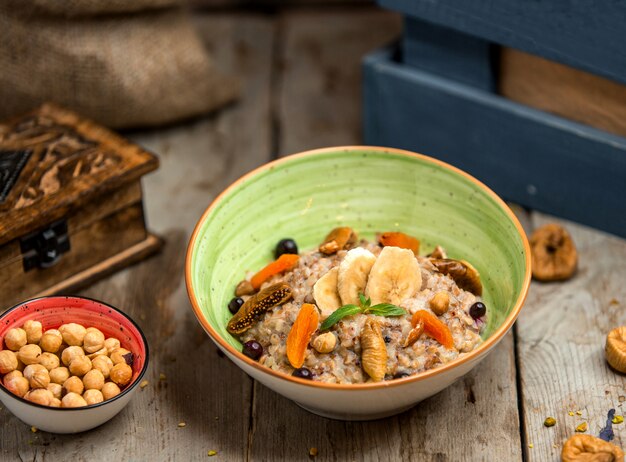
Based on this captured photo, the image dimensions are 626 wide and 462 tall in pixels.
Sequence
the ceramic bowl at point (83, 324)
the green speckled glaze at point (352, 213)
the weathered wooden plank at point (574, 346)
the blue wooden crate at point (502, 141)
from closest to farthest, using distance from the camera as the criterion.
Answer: the ceramic bowl at point (83, 324) → the weathered wooden plank at point (574, 346) → the green speckled glaze at point (352, 213) → the blue wooden crate at point (502, 141)

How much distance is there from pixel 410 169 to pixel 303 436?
22.2 inches

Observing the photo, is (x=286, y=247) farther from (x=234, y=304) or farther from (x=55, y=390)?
(x=55, y=390)

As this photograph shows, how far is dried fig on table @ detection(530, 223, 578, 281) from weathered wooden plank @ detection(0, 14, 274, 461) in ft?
2.14

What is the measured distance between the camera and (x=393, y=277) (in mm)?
1583

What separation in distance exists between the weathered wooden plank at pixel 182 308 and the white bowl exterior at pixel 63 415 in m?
0.05

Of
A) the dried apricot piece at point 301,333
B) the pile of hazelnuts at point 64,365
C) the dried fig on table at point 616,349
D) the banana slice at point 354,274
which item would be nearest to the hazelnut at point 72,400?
the pile of hazelnuts at point 64,365

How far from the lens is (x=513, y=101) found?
2070 mm

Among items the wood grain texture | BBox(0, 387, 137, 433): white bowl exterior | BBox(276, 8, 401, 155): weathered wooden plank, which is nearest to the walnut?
BBox(0, 387, 137, 433): white bowl exterior

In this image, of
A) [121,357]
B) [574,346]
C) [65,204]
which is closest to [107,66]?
[65,204]

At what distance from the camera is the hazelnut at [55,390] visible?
1545 mm

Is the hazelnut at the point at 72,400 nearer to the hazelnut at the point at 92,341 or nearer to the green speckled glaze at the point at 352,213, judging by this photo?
the hazelnut at the point at 92,341

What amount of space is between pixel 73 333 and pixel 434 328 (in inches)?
24.4

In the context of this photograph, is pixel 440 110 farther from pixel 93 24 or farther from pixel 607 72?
pixel 93 24

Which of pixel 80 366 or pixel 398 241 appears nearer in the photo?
pixel 80 366
